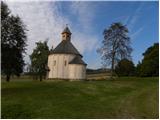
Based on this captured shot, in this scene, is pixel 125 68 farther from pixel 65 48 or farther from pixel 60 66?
pixel 60 66

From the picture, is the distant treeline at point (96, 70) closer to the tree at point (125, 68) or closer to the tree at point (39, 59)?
the tree at point (125, 68)

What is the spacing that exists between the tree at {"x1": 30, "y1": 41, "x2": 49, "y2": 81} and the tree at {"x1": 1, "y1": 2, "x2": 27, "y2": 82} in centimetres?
4189

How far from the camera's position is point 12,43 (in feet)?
102

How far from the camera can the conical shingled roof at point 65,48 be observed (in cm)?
6394

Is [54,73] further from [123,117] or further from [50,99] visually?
[123,117]

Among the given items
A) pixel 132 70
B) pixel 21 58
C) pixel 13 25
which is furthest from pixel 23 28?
pixel 132 70

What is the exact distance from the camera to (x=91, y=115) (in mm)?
19969

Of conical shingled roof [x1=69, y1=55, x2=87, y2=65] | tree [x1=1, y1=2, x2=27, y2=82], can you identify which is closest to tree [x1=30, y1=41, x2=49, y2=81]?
conical shingled roof [x1=69, y1=55, x2=87, y2=65]

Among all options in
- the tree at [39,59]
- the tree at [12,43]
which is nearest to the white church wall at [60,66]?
the tree at [39,59]

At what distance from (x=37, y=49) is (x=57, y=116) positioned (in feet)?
A: 189

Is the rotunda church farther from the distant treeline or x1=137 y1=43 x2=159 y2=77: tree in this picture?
x1=137 y1=43 x2=159 y2=77: tree

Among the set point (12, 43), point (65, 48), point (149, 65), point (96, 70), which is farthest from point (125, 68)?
point (12, 43)

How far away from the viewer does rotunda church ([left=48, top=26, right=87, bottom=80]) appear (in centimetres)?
6172

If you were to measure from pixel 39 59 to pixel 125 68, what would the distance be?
19426 mm
